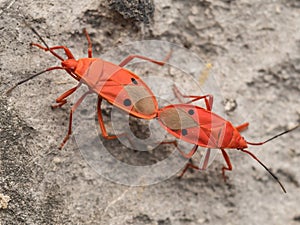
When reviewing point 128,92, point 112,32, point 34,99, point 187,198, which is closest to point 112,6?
point 112,32

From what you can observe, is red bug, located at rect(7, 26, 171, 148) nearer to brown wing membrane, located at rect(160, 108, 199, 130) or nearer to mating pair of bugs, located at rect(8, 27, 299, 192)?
mating pair of bugs, located at rect(8, 27, 299, 192)

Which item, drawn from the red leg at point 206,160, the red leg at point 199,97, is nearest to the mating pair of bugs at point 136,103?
the red leg at point 199,97

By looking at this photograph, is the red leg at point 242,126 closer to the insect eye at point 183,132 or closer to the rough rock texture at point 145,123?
the rough rock texture at point 145,123

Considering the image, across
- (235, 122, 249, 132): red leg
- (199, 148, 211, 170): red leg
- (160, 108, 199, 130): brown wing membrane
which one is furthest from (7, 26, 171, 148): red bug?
(235, 122, 249, 132): red leg

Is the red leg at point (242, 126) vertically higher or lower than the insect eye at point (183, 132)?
lower

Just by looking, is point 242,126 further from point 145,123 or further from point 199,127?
point 145,123

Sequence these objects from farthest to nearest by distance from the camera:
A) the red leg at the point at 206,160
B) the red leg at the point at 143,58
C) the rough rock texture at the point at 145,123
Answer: the red leg at the point at 206,160 < the red leg at the point at 143,58 < the rough rock texture at the point at 145,123

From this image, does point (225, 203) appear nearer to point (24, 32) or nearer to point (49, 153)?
point (49, 153)
